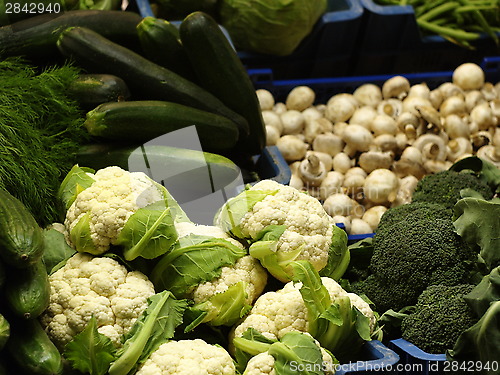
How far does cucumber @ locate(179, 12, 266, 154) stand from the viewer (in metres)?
2.07

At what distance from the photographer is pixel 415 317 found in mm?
1529

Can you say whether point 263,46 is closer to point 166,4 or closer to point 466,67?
point 166,4

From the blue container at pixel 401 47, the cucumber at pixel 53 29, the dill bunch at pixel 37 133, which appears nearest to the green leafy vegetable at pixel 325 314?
the dill bunch at pixel 37 133

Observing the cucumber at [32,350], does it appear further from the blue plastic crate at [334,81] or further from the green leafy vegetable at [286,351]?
the blue plastic crate at [334,81]

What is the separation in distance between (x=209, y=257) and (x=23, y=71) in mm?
888

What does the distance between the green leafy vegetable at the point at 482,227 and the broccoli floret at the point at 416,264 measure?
3 cm

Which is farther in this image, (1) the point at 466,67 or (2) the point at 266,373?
(1) the point at 466,67

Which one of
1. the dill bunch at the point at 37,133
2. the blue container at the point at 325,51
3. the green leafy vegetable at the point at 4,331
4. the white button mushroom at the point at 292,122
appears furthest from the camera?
the blue container at the point at 325,51

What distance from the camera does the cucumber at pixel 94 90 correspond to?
190cm

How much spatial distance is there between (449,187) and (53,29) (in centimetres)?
137

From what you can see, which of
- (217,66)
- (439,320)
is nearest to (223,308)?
(439,320)

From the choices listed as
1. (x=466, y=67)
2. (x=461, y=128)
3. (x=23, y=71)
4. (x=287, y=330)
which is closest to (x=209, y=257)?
(x=287, y=330)

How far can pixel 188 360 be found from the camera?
47.2 inches

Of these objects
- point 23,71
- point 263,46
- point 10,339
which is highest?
point 23,71
